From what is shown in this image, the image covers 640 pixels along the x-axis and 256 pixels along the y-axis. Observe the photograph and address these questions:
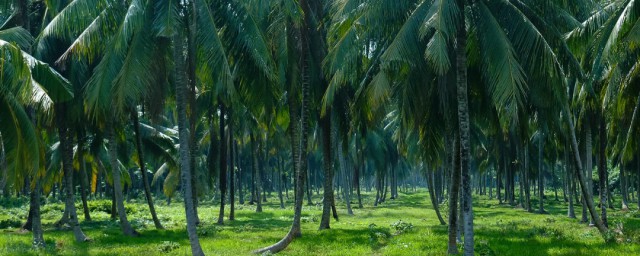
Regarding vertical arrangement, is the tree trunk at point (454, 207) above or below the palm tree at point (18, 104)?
below

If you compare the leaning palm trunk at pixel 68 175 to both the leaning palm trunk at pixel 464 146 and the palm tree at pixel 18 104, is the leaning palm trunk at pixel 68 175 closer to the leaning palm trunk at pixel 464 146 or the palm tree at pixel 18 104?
the palm tree at pixel 18 104

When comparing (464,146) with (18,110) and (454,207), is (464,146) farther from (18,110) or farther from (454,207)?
(18,110)

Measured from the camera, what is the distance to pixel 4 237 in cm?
2195

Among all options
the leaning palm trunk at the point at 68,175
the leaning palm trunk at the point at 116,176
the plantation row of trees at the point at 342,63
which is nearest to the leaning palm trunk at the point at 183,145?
the plantation row of trees at the point at 342,63

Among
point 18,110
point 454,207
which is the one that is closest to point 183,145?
point 18,110

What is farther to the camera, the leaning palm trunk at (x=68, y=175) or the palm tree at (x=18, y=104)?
the leaning palm trunk at (x=68, y=175)

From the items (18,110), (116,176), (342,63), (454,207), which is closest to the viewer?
(18,110)

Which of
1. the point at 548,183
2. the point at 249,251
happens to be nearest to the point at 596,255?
the point at 249,251

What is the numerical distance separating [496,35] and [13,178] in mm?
10698

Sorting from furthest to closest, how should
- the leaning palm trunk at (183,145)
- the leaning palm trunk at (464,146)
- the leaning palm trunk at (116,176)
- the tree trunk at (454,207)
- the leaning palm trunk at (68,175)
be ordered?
the leaning palm trunk at (116,176) → the leaning palm trunk at (68,175) → the tree trunk at (454,207) → the leaning palm trunk at (183,145) → the leaning palm trunk at (464,146)

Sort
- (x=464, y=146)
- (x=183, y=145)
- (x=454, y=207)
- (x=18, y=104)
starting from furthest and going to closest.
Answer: (x=454, y=207) → (x=183, y=145) → (x=464, y=146) → (x=18, y=104)

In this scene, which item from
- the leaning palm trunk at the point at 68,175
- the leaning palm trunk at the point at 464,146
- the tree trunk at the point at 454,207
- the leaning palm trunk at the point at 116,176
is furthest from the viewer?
the leaning palm trunk at the point at 116,176

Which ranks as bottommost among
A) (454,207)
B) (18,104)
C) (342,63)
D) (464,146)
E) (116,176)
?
(454,207)

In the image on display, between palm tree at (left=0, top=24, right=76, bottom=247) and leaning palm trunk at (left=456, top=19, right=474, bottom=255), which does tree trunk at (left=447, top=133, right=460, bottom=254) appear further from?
palm tree at (left=0, top=24, right=76, bottom=247)
